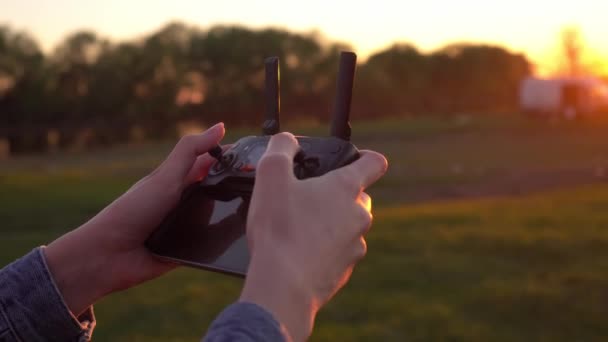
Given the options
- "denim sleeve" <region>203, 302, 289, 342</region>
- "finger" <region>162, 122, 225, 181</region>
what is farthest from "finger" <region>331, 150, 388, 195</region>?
"finger" <region>162, 122, 225, 181</region>

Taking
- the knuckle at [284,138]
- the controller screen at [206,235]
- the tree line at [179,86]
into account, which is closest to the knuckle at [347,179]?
the knuckle at [284,138]

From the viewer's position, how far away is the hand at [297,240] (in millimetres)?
1097

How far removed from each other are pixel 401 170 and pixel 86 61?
98.8ft

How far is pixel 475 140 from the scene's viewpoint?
2931cm

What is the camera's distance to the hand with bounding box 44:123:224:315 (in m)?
1.77

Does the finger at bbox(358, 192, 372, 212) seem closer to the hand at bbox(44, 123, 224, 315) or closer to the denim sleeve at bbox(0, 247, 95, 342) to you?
the hand at bbox(44, 123, 224, 315)

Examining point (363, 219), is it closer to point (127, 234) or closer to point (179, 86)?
point (127, 234)

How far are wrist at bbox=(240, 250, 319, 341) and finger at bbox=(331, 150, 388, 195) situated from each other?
19cm

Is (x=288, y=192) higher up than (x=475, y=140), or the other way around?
(x=288, y=192)

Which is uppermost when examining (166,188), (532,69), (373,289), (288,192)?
(288,192)

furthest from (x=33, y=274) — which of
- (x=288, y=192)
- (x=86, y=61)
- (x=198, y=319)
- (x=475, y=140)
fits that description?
(x=86, y=61)

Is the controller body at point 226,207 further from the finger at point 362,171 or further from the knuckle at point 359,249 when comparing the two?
the knuckle at point 359,249

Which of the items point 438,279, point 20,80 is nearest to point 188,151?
point 438,279

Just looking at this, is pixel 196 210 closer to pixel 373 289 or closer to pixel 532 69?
pixel 373 289
